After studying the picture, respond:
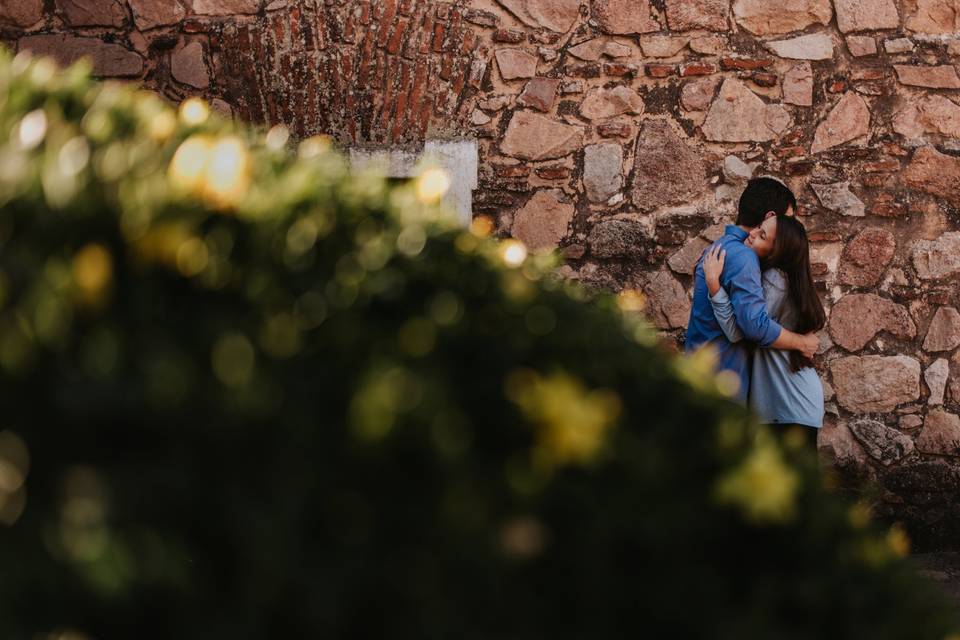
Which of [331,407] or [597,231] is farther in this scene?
[597,231]

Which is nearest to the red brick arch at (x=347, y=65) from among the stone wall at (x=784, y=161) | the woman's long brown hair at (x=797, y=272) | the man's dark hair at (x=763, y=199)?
the stone wall at (x=784, y=161)

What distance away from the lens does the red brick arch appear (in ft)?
14.9

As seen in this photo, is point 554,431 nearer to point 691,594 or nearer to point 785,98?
point 691,594

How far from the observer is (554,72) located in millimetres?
4715

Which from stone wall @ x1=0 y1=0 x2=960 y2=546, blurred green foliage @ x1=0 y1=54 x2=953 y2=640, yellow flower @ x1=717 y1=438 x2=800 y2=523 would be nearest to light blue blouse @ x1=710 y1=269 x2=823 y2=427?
stone wall @ x1=0 y1=0 x2=960 y2=546

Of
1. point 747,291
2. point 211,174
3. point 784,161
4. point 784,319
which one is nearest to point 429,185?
point 211,174

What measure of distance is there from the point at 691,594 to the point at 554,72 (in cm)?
410

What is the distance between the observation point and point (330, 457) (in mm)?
901

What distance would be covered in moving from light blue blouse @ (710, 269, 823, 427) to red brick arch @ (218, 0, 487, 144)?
1846 mm

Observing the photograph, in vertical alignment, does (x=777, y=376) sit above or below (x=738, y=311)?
below

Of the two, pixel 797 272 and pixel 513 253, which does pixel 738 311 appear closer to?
pixel 797 272

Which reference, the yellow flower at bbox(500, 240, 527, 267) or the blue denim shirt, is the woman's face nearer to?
the blue denim shirt

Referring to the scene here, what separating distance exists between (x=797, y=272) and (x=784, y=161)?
1051 mm

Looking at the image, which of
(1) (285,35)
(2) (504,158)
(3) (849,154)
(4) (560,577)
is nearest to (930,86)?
(3) (849,154)
